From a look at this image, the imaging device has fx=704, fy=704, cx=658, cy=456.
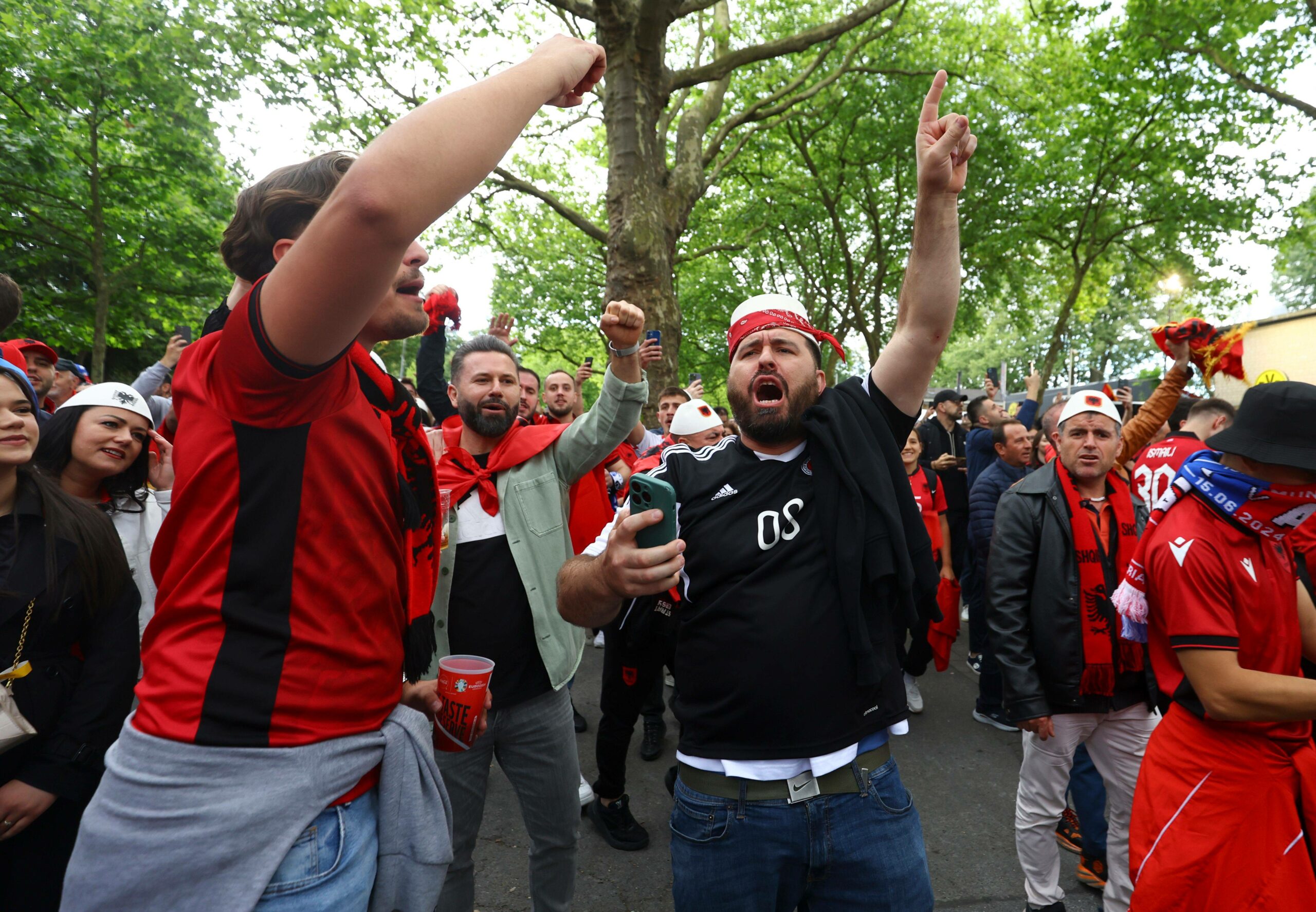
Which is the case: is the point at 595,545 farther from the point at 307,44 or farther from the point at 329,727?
the point at 307,44

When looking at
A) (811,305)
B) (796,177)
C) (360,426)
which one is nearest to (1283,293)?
(811,305)

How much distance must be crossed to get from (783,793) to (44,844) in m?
2.15

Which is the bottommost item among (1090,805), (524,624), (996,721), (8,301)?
(996,721)

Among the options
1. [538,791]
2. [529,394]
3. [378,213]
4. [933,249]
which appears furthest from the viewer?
[529,394]

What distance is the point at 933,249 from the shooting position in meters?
1.94

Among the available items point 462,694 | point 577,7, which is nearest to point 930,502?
point 462,694

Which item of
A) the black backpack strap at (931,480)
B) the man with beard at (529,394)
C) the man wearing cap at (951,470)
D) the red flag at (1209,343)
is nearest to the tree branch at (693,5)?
the man with beard at (529,394)

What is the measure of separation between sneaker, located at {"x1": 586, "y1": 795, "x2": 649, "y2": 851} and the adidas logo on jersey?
259 centimetres

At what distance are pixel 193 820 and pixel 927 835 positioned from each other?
3756mm

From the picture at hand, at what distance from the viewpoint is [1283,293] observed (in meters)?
51.5

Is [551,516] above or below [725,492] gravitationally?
below

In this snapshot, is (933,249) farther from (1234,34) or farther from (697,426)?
(1234,34)

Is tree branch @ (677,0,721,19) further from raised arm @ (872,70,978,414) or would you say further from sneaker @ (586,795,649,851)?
sneaker @ (586,795,649,851)

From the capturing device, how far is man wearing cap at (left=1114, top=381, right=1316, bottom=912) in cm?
205
